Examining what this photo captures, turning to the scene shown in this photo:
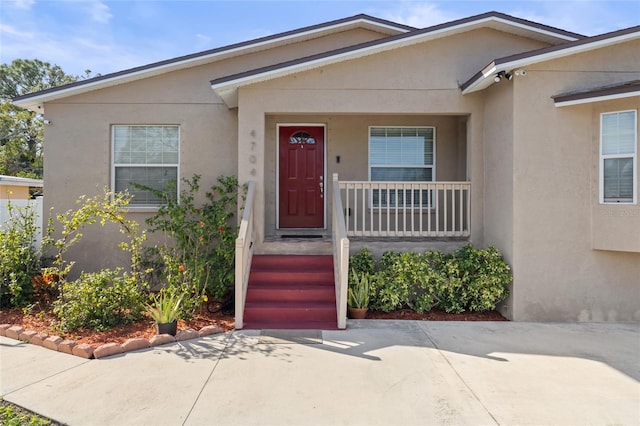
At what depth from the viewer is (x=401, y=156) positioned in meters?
8.57

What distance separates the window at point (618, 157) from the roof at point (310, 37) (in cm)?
236

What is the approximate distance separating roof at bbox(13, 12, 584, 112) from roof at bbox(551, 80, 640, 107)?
1950 millimetres

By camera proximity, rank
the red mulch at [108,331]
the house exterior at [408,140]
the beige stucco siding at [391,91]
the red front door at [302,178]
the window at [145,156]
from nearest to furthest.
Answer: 1. the red mulch at [108,331]
2. the house exterior at [408,140]
3. the beige stucco siding at [391,91]
4. the window at [145,156]
5. the red front door at [302,178]

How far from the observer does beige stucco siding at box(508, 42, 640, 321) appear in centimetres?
629

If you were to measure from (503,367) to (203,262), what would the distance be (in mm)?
4522

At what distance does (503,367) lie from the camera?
14.7 feet

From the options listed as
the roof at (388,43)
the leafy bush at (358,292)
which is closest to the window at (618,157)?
the roof at (388,43)

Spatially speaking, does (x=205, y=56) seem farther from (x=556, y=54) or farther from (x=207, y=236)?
(x=556, y=54)

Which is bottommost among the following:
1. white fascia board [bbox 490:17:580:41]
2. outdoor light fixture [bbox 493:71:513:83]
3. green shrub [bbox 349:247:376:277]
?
green shrub [bbox 349:247:376:277]

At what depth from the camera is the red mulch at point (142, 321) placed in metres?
5.37

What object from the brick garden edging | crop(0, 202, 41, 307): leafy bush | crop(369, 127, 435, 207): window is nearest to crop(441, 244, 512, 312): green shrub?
crop(369, 127, 435, 207): window

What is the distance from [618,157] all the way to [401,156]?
3.71 m

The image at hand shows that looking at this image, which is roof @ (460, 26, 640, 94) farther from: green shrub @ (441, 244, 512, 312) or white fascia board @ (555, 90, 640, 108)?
green shrub @ (441, 244, 512, 312)

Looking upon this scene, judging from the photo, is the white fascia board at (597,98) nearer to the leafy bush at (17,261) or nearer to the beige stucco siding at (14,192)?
the leafy bush at (17,261)
